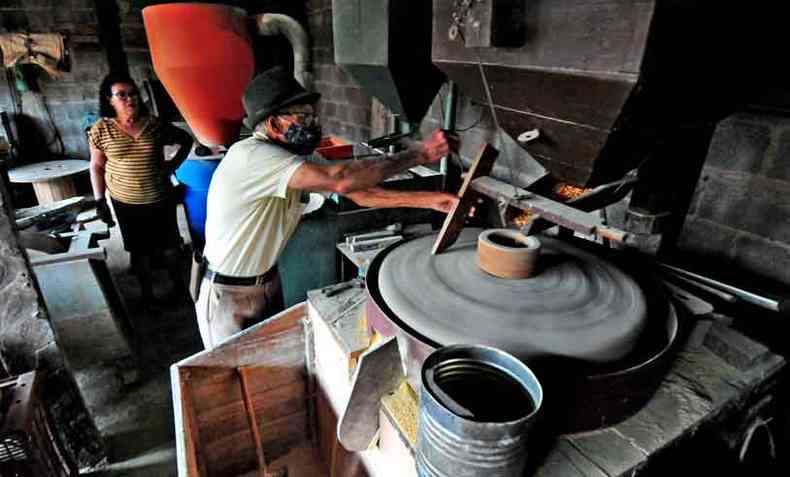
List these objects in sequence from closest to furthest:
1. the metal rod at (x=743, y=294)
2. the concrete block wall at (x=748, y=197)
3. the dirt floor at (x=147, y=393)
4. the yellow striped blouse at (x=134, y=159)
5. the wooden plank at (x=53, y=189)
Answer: the metal rod at (x=743, y=294)
the concrete block wall at (x=748, y=197)
the dirt floor at (x=147, y=393)
the yellow striped blouse at (x=134, y=159)
the wooden plank at (x=53, y=189)

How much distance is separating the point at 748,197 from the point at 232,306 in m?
2.36

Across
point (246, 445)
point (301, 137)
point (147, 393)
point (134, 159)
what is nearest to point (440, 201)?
point (301, 137)

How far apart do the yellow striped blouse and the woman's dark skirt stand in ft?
0.21

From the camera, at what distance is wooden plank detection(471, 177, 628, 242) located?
49.8 inches

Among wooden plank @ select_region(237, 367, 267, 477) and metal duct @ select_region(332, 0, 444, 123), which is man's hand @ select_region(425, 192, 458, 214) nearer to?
metal duct @ select_region(332, 0, 444, 123)

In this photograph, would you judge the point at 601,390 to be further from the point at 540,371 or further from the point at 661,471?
the point at 661,471

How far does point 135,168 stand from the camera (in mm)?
3217

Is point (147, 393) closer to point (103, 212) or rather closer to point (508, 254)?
point (103, 212)

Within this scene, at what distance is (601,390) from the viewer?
1.17m

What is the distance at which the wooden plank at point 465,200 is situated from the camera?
1577 millimetres

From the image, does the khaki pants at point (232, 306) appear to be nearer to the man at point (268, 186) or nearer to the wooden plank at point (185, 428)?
the man at point (268, 186)

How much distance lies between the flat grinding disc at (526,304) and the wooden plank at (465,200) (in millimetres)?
56

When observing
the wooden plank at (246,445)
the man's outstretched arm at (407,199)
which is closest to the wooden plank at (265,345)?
the wooden plank at (246,445)

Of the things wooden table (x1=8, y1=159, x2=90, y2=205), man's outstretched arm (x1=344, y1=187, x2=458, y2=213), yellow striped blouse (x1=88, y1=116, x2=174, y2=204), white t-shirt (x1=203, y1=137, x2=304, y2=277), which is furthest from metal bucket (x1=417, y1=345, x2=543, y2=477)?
wooden table (x1=8, y1=159, x2=90, y2=205)
